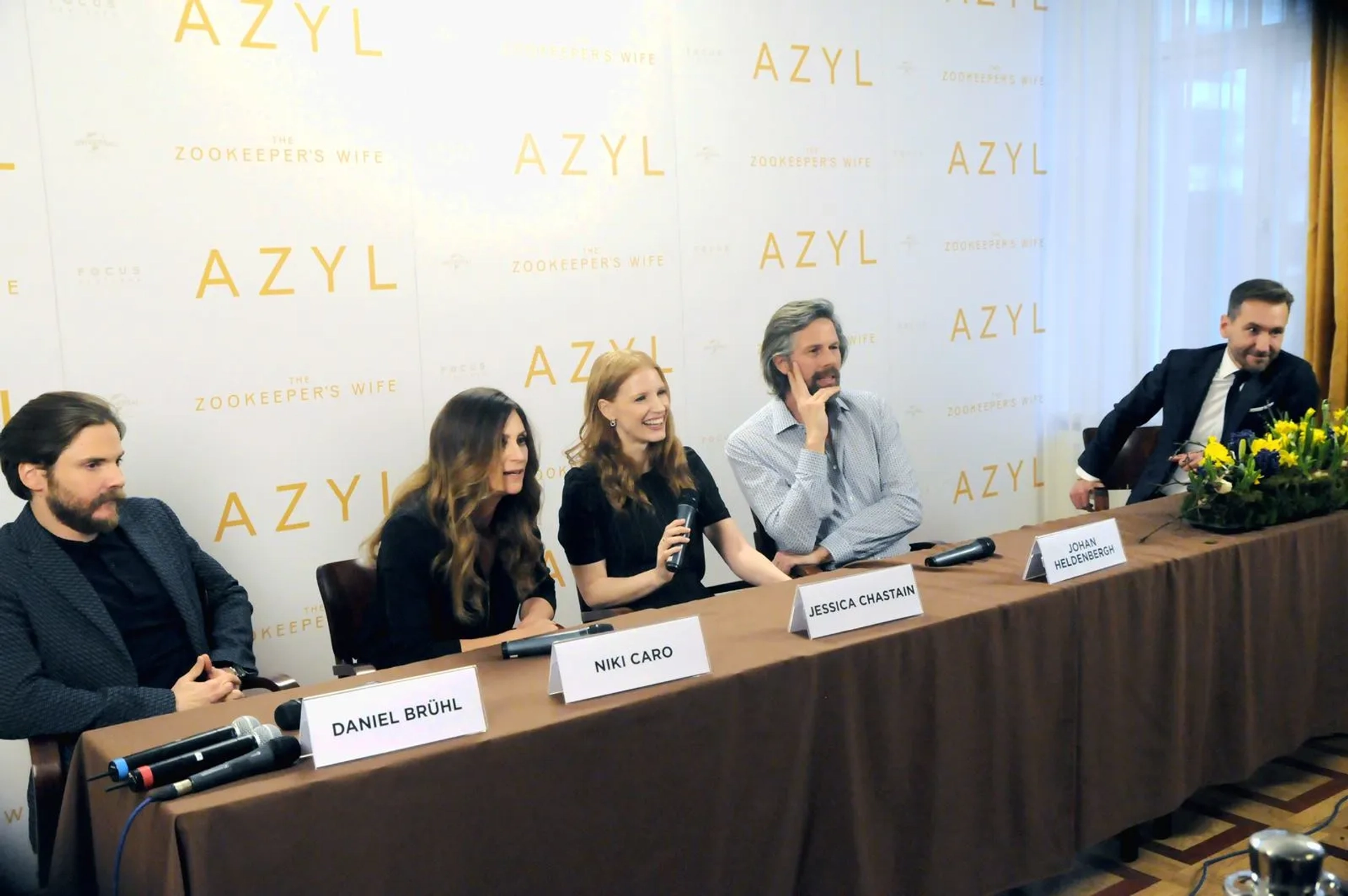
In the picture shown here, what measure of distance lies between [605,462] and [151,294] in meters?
1.26

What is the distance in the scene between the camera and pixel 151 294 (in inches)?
114

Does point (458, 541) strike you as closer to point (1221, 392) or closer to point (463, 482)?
point (463, 482)

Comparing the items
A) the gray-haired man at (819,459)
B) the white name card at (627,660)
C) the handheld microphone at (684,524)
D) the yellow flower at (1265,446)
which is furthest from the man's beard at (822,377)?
the white name card at (627,660)

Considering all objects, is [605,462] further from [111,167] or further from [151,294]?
[111,167]

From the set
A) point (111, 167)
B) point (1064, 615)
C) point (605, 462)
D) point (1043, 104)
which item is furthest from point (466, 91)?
point (1043, 104)

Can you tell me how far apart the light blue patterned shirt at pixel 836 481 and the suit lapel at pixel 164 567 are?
145 centimetres

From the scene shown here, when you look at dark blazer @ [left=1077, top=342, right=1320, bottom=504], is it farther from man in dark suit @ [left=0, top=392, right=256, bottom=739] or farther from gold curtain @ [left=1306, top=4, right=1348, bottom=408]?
man in dark suit @ [left=0, top=392, right=256, bottom=739]

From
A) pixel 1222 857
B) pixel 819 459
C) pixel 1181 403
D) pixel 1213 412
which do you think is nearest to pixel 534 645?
pixel 1222 857

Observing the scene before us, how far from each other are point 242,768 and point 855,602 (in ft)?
3.55

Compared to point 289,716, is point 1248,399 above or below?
above

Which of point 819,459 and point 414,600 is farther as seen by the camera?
point 819,459

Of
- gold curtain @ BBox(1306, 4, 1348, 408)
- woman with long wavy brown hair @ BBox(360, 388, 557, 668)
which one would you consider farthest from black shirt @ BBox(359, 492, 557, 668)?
gold curtain @ BBox(1306, 4, 1348, 408)

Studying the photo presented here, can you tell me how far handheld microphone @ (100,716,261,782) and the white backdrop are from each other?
5.16 ft

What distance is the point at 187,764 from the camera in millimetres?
1463
